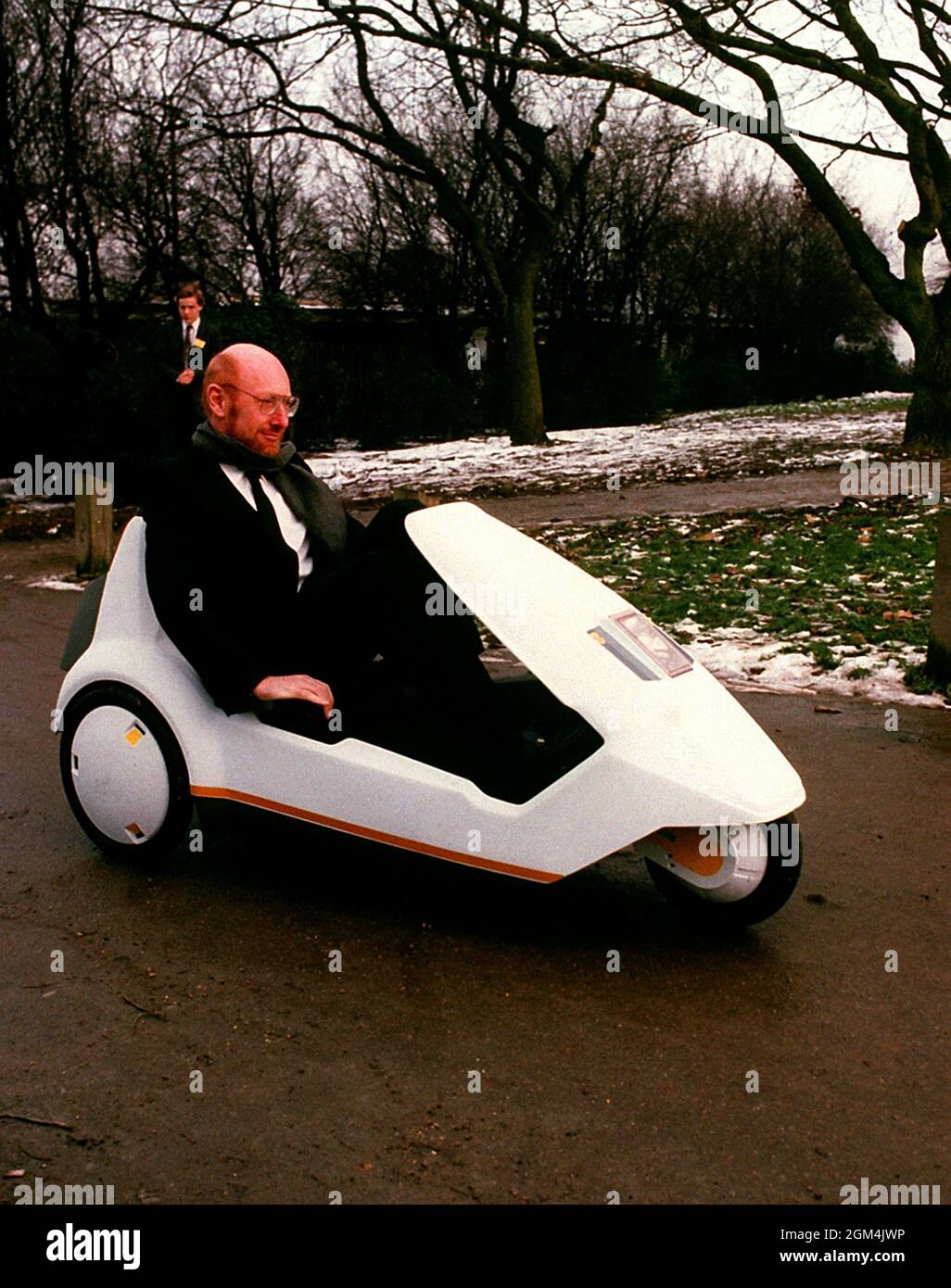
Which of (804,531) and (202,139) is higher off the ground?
(202,139)

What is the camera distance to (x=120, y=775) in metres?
3.81

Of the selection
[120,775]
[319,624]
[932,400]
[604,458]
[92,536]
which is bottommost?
[120,775]

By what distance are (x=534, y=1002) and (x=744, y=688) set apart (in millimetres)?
3261

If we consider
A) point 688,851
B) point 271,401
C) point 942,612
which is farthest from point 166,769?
point 942,612

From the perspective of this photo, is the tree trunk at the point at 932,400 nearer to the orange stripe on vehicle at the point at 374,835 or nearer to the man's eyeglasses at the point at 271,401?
the man's eyeglasses at the point at 271,401

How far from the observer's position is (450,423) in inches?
915

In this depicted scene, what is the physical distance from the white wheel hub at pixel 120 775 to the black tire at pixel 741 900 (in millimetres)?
1473

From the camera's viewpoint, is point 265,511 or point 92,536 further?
point 92,536

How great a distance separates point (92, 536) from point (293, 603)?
20.1 feet

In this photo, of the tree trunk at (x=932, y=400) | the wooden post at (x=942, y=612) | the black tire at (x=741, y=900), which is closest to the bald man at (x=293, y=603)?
the black tire at (x=741, y=900)

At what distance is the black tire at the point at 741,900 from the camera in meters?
3.28

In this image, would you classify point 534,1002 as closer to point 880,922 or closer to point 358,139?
point 880,922

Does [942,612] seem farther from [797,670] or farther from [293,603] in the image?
[293,603]
